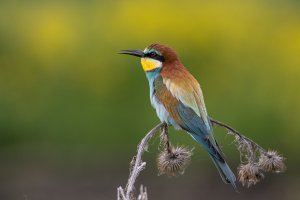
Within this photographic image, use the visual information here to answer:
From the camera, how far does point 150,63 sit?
3227 mm

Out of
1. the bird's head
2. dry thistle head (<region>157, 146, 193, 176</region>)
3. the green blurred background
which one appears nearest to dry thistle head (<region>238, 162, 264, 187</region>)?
dry thistle head (<region>157, 146, 193, 176</region>)

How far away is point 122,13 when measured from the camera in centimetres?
678

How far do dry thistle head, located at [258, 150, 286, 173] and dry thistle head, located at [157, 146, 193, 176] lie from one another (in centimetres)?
20

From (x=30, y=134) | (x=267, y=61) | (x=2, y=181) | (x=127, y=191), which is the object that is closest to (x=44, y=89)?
(x=30, y=134)

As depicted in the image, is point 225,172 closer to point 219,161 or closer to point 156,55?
point 219,161

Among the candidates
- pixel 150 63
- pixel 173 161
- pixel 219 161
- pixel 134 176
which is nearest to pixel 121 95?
pixel 150 63

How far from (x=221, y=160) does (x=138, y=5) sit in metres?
3.97

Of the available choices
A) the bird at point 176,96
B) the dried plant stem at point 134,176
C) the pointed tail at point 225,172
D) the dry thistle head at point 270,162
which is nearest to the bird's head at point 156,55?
the bird at point 176,96

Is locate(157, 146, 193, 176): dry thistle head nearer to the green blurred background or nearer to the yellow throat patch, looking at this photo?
the yellow throat patch

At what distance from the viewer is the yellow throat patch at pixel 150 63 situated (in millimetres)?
3195

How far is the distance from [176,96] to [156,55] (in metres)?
0.15

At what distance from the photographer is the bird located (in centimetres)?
305

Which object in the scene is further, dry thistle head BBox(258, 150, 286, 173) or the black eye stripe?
the black eye stripe

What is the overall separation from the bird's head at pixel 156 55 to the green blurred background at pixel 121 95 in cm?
228
